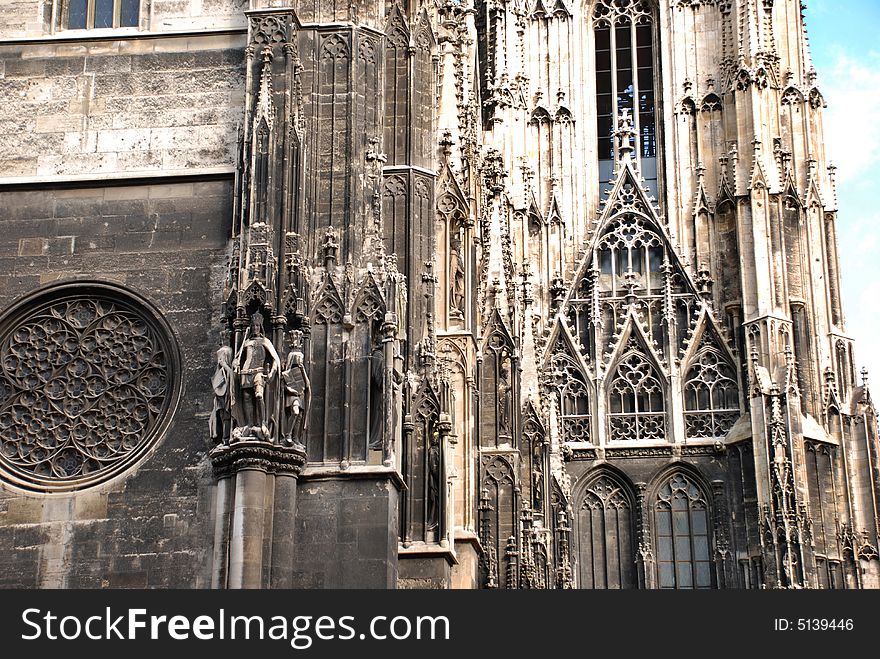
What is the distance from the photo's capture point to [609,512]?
1811 inches

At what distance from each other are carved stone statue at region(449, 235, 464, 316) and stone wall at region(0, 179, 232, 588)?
7372mm

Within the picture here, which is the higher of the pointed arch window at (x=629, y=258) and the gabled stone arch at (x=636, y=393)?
the pointed arch window at (x=629, y=258)

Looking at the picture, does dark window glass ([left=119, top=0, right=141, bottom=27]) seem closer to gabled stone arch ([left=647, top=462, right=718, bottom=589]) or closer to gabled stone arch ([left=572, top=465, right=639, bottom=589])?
gabled stone arch ([left=572, top=465, right=639, bottom=589])

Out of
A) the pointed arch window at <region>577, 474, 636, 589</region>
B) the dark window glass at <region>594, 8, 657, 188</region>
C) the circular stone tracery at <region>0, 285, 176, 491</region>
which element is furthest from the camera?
the dark window glass at <region>594, 8, 657, 188</region>

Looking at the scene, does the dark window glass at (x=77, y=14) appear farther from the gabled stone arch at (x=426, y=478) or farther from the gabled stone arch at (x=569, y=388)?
the gabled stone arch at (x=569, y=388)

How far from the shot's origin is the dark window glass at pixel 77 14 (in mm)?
24234

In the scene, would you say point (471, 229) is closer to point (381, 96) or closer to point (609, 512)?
point (381, 96)

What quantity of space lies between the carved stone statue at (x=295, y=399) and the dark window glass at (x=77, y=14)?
6853 millimetres

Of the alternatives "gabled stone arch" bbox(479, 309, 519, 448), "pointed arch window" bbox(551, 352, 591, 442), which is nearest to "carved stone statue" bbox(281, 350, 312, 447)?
"gabled stone arch" bbox(479, 309, 519, 448)

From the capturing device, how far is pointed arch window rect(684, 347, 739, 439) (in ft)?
151

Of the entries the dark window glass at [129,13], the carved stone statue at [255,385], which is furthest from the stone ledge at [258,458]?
the dark window glass at [129,13]

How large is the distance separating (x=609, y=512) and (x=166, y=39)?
25.6m

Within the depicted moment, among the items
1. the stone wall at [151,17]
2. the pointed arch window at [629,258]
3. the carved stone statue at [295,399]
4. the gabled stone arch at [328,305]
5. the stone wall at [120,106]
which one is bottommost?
the carved stone statue at [295,399]

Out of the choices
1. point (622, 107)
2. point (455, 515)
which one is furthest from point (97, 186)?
point (622, 107)
